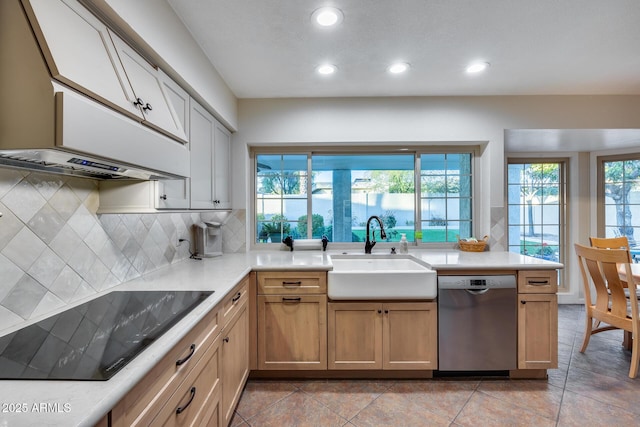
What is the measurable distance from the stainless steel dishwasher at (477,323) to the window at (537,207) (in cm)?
208

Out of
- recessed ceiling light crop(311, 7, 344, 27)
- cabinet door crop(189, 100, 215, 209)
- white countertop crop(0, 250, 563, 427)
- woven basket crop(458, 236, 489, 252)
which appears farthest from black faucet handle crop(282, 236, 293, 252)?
recessed ceiling light crop(311, 7, 344, 27)

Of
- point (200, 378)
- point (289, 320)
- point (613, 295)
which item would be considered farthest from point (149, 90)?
point (613, 295)

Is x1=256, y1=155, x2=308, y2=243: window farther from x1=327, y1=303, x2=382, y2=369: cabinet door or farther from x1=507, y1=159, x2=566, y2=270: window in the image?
x1=507, y1=159, x2=566, y2=270: window

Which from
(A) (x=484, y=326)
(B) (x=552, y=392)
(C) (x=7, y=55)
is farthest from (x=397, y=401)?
(C) (x=7, y=55)

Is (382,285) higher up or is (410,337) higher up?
(382,285)

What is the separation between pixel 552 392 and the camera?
203cm

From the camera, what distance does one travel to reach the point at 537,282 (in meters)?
2.15

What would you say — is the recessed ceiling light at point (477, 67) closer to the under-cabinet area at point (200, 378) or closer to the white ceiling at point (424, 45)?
the white ceiling at point (424, 45)

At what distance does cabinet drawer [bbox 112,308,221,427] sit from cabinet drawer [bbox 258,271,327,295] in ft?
2.70

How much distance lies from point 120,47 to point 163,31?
0.38 meters

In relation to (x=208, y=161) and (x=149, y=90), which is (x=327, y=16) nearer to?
(x=149, y=90)

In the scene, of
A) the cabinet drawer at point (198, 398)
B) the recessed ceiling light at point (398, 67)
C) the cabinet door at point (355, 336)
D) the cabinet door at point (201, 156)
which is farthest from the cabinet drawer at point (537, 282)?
the cabinet door at point (201, 156)

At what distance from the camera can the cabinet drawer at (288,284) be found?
7.08 feet

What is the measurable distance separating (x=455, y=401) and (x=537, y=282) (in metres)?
1.07
